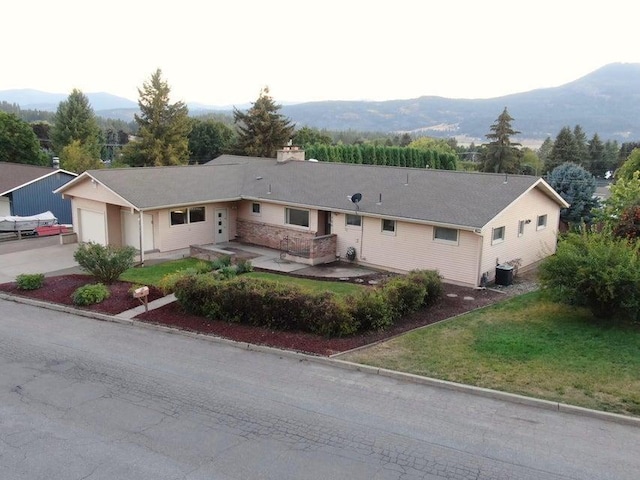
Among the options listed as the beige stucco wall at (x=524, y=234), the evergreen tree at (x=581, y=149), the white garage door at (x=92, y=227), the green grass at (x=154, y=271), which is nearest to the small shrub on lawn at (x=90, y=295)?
the green grass at (x=154, y=271)

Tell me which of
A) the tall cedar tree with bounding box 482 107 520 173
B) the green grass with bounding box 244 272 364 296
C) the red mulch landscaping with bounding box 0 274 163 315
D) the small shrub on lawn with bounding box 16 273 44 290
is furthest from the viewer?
the tall cedar tree with bounding box 482 107 520 173

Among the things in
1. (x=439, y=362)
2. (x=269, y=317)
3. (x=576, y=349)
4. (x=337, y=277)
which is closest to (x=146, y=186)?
(x=337, y=277)

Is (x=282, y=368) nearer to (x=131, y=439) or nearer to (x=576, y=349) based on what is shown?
(x=131, y=439)

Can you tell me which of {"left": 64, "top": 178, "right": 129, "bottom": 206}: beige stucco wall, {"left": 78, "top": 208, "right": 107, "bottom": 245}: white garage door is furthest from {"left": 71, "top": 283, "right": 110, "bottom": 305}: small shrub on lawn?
{"left": 78, "top": 208, "right": 107, "bottom": 245}: white garage door

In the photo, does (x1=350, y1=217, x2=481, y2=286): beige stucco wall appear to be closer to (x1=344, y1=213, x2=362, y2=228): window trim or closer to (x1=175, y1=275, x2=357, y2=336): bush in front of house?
(x1=344, y1=213, x2=362, y2=228): window trim

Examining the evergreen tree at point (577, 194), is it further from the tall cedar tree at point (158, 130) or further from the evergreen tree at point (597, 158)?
the evergreen tree at point (597, 158)
